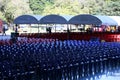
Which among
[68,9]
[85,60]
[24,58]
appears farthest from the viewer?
[68,9]

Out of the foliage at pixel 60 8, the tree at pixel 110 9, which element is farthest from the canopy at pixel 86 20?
the tree at pixel 110 9

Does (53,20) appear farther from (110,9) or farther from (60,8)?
(110,9)

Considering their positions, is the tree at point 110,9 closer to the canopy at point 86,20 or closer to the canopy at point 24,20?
the canopy at point 24,20

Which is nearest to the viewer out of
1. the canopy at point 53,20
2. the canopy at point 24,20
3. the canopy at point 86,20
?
the canopy at point 86,20

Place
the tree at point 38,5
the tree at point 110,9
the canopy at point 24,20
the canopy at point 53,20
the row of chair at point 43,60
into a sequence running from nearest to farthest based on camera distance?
the row of chair at point 43,60
the canopy at point 53,20
the canopy at point 24,20
the tree at point 110,9
the tree at point 38,5

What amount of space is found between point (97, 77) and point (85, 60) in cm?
75

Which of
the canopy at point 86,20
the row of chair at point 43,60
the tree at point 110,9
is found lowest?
the row of chair at point 43,60

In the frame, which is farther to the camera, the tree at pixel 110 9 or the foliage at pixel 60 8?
the tree at pixel 110 9

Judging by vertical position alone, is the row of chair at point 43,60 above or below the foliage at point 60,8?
below

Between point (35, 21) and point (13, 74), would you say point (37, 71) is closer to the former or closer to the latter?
point (13, 74)

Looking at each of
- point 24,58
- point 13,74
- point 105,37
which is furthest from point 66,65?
point 105,37

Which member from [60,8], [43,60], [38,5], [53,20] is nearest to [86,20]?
[53,20]

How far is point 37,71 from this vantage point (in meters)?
10.1

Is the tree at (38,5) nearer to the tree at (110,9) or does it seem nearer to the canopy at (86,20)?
the tree at (110,9)
